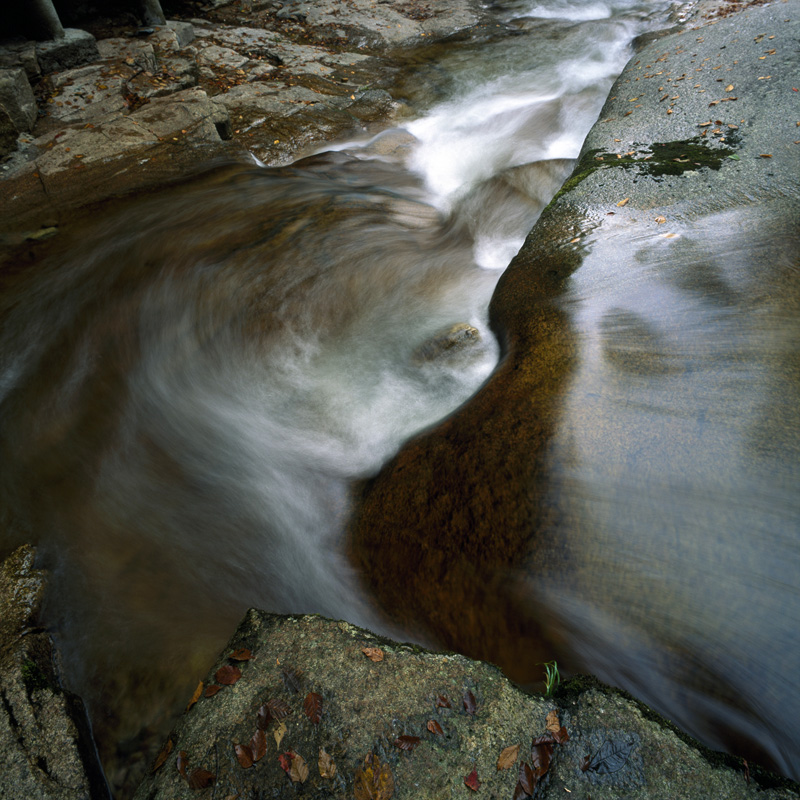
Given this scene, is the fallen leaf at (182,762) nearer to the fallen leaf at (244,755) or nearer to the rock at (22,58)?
the fallen leaf at (244,755)

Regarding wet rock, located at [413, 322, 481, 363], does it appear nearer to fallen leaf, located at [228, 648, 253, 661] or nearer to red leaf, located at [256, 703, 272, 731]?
fallen leaf, located at [228, 648, 253, 661]

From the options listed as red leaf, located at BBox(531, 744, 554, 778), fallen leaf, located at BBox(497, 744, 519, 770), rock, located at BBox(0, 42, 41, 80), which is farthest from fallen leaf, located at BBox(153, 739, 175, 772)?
rock, located at BBox(0, 42, 41, 80)

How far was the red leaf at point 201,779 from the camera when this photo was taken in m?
2.06

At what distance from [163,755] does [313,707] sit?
2.30 ft

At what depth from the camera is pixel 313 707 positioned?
222 cm

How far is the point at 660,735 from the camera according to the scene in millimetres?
2074

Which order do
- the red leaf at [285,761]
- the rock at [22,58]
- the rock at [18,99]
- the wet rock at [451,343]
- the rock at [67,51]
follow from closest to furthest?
the red leaf at [285,761], the wet rock at [451,343], the rock at [18,99], the rock at [22,58], the rock at [67,51]

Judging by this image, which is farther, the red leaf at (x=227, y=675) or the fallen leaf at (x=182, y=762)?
the red leaf at (x=227, y=675)

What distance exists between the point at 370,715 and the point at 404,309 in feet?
11.8

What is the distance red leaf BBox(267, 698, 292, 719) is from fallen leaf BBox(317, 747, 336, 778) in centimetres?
22

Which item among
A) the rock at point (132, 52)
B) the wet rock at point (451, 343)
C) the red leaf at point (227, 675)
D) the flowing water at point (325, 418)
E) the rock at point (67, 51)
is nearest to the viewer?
the red leaf at point (227, 675)

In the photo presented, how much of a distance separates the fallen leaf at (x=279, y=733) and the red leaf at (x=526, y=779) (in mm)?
922

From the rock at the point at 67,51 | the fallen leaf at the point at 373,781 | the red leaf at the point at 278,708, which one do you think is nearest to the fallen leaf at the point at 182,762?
the red leaf at the point at 278,708

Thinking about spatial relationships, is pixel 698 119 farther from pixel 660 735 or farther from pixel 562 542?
pixel 660 735
